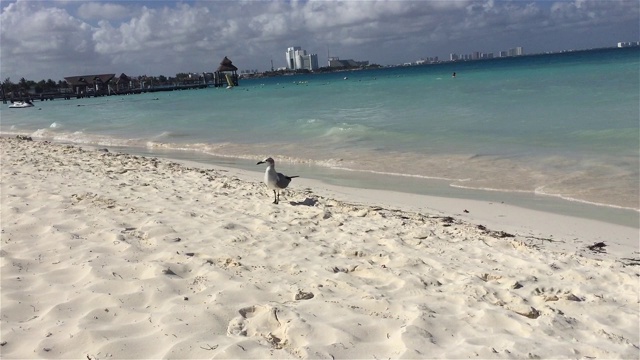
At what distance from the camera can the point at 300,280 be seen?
399 cm

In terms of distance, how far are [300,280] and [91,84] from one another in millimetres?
83126

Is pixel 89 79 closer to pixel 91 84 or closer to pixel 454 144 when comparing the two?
pixel 91 84

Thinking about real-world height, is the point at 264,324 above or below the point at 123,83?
below

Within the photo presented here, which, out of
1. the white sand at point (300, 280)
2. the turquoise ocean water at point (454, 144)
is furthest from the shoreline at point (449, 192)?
the white sand at point (300, 280)

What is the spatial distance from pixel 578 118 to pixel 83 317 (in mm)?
16571

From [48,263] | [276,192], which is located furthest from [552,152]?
[48,263]

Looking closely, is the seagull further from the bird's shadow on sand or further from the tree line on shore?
the tree line on shore

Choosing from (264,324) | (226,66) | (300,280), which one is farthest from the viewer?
(226,66)

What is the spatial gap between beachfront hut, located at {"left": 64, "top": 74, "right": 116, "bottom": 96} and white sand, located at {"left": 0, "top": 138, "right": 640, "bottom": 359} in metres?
75.0

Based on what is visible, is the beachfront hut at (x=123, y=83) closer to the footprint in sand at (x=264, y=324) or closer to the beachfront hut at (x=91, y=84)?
the beachfront hut at (x=91, y=84)

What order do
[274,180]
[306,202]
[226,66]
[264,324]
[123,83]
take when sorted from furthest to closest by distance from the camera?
[123,83] < [226,66] < [306,202] < [274,180] < [264,324]

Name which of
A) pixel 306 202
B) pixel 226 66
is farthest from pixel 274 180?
pixel 226 66

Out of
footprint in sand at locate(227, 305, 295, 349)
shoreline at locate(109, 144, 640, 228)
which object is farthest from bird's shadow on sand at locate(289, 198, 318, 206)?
footprint in sand at locate(227, 305, 295, 349)

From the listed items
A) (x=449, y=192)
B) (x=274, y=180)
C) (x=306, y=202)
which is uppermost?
(x=274, y=180)
